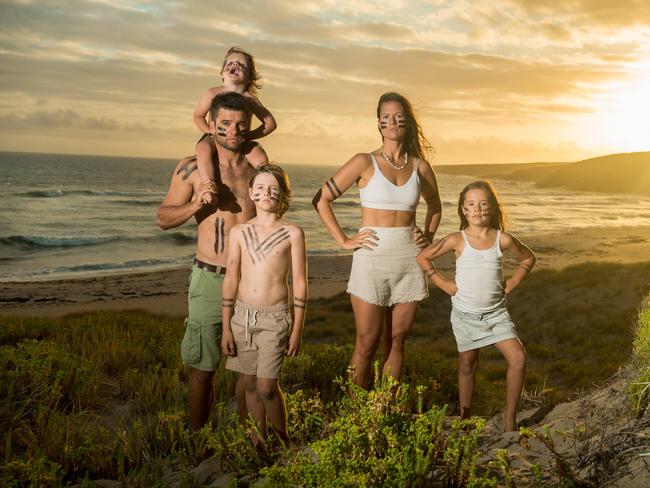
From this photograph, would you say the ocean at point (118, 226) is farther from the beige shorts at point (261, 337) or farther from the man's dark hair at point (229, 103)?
the beige shorts at point (261, 337)

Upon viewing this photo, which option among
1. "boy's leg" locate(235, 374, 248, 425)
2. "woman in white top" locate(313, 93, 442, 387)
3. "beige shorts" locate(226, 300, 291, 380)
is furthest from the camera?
"woman in white top" locate(313, 93, 442, 387)

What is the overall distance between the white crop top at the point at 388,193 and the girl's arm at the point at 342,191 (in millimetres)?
135

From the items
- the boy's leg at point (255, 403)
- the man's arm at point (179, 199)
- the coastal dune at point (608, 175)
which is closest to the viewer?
the boy's leg at point (255, 403)

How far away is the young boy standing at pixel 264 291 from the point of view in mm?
4105

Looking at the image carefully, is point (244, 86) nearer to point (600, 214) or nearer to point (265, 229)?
point (265, 229)

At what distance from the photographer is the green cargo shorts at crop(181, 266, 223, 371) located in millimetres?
4383

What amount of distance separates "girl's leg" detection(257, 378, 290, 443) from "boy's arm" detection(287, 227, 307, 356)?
254 millimetres

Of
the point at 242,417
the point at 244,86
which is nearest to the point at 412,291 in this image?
the point at 242,417

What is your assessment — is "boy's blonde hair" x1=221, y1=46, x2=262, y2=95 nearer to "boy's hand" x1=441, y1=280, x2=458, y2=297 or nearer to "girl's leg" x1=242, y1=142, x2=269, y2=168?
"girl's leg" x1=242, y1=142, x2=269, y2=168

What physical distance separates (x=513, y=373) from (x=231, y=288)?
2.20 metres

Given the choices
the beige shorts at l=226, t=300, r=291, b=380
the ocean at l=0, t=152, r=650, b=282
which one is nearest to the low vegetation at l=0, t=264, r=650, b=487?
the beige shorts at l=226, t=300, r=291, b=380

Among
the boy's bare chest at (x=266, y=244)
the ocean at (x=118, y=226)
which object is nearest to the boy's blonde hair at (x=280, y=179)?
the boy's bare chest at (x=266, y=244)

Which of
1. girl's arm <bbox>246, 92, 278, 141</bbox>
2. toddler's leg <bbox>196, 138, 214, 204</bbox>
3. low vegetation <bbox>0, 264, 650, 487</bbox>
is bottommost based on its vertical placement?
low vegetation <bbox>0, 264, 650, 487</bbox>

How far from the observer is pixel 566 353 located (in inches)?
531
